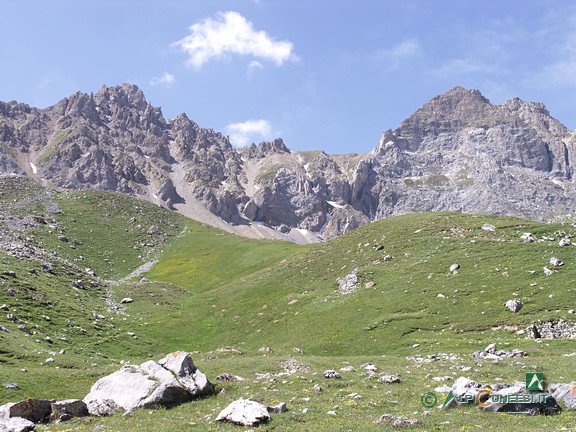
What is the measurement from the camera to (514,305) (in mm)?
41000

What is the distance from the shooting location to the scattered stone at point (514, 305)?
4078 cm

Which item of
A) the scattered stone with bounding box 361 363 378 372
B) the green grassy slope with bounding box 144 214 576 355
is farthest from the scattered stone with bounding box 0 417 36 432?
the green grassy slope with bounding box 144 214 576 355

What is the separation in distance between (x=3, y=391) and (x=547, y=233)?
202 feet

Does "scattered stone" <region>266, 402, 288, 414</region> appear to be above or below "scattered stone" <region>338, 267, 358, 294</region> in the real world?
below

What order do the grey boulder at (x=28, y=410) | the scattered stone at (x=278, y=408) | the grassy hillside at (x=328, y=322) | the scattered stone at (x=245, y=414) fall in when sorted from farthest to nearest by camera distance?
the grassy hillside at (x=328, y=322)
the scattered stone at (x=278, y=408)
the grey boulder at (x=28, y=410)
the scattered stone at (x=245, y=414)

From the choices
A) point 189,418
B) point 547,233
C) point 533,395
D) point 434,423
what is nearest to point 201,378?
point 189,418

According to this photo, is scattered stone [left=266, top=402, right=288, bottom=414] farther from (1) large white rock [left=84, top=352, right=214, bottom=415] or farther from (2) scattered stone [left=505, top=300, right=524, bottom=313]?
(2) scattered stone [left=505, top=300, right=524, bottom=313]

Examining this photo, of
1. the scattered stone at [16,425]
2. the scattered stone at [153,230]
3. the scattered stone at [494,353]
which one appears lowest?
the scattered stone at [494,353]

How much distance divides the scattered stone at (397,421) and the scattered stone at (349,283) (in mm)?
36456

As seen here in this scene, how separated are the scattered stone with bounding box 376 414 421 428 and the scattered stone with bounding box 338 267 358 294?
3646 cm

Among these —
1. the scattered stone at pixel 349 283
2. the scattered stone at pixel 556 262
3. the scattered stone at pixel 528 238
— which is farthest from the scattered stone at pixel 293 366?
the scattered stone at pixel 528 238

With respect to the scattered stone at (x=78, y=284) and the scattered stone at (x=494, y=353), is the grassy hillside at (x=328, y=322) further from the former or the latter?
the scattered stone at (x=78, y=284)

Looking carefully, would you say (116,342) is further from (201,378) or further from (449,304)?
(449,304)

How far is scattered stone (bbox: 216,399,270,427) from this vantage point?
19750mm
